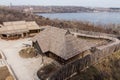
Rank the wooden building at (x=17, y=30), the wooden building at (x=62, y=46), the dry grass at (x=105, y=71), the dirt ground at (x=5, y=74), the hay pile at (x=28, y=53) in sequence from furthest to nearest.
Answer: the wooden building at (x=17, y=30) → the hay pile at (x=28, y=53) → the wooden building at (x=62, y=46) → the dry grass at (x=105, y=71) → the dirt ground at (x=5, y=74)

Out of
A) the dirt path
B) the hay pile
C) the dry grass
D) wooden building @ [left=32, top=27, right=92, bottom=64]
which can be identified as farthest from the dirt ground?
the dry grass

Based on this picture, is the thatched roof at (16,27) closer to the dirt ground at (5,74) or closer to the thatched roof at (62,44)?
the thatched roof at (62,44)

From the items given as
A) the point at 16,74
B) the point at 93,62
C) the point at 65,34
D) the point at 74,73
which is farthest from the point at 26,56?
the point at 93,62

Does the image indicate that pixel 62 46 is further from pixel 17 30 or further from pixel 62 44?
pixel 17 30

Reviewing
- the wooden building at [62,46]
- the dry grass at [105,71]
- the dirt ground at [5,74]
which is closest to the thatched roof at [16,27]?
the wooden building at [62,46]

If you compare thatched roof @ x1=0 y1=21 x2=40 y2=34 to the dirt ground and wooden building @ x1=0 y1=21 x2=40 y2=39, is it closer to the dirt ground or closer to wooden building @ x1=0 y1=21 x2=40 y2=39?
wooden building @ x1=0 y1=21 x2=40 y2=39

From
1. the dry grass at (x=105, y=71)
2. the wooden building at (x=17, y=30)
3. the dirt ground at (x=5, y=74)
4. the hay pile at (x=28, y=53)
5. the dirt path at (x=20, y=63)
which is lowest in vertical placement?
the dry grass at (x=105, y=71)

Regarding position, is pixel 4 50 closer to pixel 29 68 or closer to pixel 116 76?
pixel 29 68
